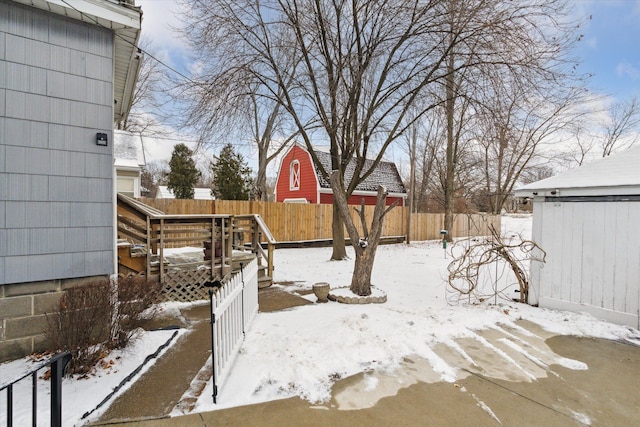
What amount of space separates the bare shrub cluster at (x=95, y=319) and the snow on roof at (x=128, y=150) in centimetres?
870

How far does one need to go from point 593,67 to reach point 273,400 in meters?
9.20

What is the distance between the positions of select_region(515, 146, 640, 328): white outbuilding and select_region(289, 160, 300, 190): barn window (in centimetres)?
1463

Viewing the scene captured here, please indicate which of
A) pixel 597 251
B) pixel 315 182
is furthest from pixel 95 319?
pixel 315 182

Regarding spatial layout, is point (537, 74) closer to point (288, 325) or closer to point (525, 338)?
point (525, 338)

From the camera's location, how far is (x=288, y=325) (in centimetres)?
438

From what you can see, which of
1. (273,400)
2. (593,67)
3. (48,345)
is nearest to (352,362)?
(273,400)

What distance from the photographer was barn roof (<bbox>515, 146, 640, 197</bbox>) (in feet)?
14.9

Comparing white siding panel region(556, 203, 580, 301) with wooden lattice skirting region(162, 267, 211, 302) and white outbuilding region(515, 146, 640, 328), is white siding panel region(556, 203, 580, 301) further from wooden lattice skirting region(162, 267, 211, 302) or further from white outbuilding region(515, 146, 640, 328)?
wooden lattice skirting region(162, 267, 211, 302)

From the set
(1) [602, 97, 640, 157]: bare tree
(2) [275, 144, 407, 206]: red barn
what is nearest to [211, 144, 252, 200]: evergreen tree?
(2) [275, 144, 407, 206]: red barn

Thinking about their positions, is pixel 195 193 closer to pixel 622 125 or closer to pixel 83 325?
pixel 83 325

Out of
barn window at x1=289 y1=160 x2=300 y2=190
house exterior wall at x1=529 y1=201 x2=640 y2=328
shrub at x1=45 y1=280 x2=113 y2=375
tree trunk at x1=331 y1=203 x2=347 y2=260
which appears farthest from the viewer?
barn window at x1=289 y1=160 x2=300 y2=190

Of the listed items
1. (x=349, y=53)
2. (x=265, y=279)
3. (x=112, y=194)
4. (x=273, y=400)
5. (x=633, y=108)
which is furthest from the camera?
(x=633, y=108)

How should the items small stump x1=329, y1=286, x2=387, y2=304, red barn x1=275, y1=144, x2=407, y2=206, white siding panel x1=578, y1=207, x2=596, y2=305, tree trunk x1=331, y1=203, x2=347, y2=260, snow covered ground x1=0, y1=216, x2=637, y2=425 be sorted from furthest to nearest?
red barn x1=275, y1=144, x2=407, y2=206, tree trunk x1=331, y1=203, x2=347, y2=260, small stump x1=329, y1=286, x2=387, y2=304, white siding panel x1=578, y1=207, x2=596, y2=305, snow covered ground x1=0, y1=216, x2=637, y2=425

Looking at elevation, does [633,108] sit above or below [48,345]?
above
